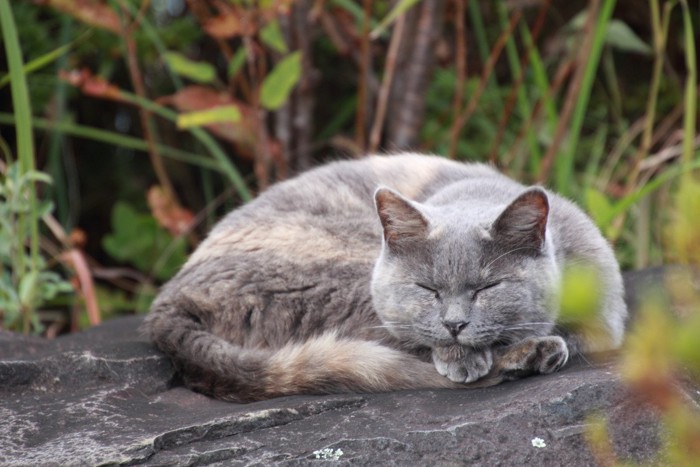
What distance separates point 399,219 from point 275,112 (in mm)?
2339

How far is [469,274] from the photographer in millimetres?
2369

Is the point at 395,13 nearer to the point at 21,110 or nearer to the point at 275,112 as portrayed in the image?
the point at 21,110

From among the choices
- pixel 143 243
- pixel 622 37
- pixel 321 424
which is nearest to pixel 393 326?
pixel 321 424

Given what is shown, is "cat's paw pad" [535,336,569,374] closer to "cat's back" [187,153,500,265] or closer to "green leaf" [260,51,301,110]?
"cat's back" [187,153,500,265]

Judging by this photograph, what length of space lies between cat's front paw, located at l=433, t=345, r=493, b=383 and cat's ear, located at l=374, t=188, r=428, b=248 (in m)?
0.34

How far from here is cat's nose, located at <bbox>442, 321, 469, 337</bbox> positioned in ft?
7.57

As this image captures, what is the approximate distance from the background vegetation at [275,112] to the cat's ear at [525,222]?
27.2 inches

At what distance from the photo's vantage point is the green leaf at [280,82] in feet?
12.2

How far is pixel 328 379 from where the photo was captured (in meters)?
2.39

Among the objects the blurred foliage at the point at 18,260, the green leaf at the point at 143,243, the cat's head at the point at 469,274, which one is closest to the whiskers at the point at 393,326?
the cat's head at the point at 469,274

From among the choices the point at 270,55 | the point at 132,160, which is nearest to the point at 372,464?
the point at 270,55

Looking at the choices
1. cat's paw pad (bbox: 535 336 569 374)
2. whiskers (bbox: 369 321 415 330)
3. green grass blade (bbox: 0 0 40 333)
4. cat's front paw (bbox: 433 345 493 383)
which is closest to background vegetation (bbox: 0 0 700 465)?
green grass blade (bbox: 0 0 40 333)

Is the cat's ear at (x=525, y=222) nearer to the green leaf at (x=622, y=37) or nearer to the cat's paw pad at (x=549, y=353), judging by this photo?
the cat's paw pad at (x=549, y=353)

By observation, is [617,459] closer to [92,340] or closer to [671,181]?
[92,340]
